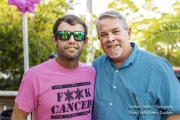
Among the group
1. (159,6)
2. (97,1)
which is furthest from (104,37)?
(159,6)

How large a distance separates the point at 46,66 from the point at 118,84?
2.04 ft

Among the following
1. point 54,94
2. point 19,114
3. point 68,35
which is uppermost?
point 68,35

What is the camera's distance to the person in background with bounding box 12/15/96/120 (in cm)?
212

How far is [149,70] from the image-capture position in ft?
7.04

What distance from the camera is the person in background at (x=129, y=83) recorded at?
2.08 metres

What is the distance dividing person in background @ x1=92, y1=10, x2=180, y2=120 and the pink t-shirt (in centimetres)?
13

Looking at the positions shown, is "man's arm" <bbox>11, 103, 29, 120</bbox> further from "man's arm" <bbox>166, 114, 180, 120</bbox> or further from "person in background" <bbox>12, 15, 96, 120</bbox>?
"man's arm" <bbox>166, 114, 180, 120</bbox>

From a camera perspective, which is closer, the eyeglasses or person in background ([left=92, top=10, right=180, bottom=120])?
person in background ([left=92, top=10, right=180, bottom=120])

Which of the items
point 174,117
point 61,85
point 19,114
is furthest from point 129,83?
point 19,114

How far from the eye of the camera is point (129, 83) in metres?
2.16

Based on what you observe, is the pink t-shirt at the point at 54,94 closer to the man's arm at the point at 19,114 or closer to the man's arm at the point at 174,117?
the man's arm at the point at 19,114

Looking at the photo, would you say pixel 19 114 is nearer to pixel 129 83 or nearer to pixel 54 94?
pixel 54 94

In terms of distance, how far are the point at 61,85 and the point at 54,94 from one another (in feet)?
0.31

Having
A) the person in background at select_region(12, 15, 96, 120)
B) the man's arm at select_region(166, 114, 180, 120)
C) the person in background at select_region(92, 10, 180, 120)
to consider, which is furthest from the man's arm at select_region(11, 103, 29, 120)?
the man's arm at select_region(166, 114, 180, 120)
